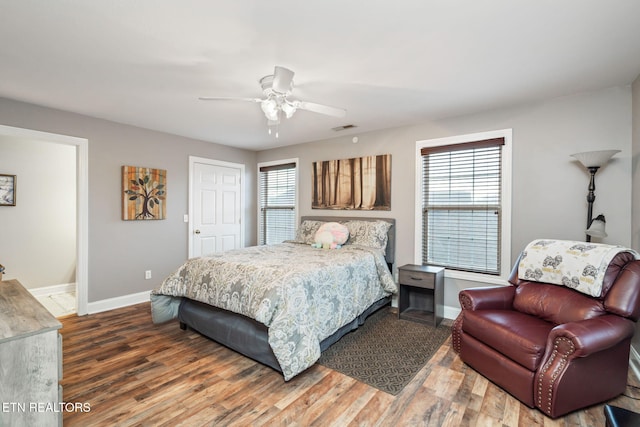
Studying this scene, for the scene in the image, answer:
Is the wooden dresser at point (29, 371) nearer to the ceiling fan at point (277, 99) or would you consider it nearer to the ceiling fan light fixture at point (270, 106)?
the ceiling fan at point (277, 99)

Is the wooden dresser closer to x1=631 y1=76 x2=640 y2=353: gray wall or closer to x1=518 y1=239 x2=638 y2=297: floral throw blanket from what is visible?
x1=518 y1=239 x2=638 y2=297: floral throw blanket

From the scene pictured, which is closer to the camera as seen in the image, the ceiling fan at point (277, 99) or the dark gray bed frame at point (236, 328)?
the ceiling fan at point (277, 99)

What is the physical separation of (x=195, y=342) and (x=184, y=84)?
243 centimetres

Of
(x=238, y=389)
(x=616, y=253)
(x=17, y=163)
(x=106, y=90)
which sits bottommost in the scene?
(x=238, y=389)

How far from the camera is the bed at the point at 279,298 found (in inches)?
88.9

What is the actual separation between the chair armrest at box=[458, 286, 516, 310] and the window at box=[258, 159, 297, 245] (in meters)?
3.17

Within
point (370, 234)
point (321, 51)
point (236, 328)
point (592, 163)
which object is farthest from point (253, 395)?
point (592, 163)

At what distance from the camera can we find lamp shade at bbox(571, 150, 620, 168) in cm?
252

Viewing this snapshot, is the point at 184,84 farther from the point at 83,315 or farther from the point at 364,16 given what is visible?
the point at 83,315

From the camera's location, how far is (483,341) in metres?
2.28

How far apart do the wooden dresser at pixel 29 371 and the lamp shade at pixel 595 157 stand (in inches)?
152

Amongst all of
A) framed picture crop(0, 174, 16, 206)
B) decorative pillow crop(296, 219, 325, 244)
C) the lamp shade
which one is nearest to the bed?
A: decorative pillow crop(296, 219, 325, 244)

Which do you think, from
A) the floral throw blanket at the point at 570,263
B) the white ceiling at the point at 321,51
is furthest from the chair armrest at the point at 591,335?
the white ceiling at the point at 321,51

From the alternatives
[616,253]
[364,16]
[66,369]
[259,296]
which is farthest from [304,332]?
[616,253]
